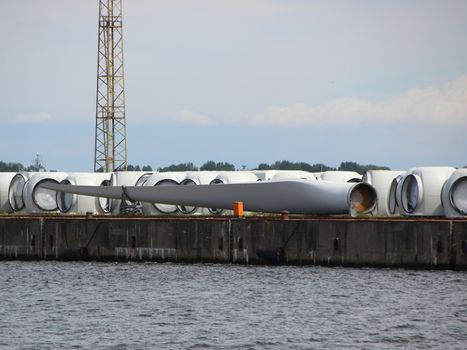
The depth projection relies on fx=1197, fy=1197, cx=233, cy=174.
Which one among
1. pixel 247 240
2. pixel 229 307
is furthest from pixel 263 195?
pixel 229 307

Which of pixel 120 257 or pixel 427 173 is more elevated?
pixel 427 173

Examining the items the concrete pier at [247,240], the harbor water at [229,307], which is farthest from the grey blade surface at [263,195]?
the harbor water at [229,307]

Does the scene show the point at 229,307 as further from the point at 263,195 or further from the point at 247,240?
the point at 263,195

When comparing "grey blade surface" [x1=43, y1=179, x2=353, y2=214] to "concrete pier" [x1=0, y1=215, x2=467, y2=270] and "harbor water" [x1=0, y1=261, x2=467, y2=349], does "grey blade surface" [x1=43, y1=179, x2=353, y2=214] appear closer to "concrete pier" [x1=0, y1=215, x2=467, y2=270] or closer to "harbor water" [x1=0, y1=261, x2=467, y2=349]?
"concrete pier" [x1=0, y1=215, x2=467, y2=270]

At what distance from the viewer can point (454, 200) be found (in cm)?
8425

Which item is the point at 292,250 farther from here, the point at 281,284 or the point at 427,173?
the point at 427,173

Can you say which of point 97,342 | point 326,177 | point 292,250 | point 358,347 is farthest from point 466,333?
point 326,177

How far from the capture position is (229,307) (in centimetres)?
6112

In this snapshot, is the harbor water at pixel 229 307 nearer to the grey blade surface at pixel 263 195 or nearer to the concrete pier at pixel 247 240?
the concrete pier at pixel 247 240

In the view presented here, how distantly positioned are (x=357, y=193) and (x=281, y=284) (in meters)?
19.9

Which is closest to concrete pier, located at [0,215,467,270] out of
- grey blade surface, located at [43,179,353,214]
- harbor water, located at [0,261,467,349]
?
harbor water, located at [0,261,467,349]

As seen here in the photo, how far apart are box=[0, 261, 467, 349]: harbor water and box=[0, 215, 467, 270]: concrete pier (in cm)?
106

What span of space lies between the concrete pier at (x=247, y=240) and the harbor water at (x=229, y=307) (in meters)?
1.06

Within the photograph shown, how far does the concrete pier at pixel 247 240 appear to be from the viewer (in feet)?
237
